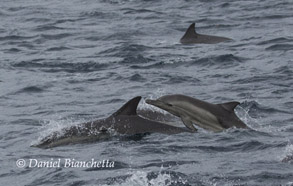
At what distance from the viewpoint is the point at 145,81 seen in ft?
70.9

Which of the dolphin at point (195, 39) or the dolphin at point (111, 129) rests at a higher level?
the dolphin at point (111, 129)

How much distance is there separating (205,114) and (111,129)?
1.86 metres

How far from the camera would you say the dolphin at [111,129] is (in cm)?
1574

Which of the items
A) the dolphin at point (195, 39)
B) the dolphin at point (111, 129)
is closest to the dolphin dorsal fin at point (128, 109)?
the dolphin at point (111, 129)

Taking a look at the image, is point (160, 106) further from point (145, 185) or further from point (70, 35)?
point (70, 35)

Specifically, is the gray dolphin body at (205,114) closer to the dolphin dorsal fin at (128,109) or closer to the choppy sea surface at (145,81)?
the choppy sea surface at (145,81)

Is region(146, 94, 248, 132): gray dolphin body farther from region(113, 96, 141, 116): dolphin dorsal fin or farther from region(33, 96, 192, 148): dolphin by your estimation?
region(113, 96, 141, 116): dolphin dorsal fin

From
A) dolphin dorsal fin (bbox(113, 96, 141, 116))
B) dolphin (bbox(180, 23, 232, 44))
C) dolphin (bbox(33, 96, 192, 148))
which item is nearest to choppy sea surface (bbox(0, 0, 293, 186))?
dolphin (bbox(33, 96, 192, 148))

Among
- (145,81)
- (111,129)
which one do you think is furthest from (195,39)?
(111,129)

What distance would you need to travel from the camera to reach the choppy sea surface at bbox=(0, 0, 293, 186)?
1392 centimetres

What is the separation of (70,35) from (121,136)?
14.8 m

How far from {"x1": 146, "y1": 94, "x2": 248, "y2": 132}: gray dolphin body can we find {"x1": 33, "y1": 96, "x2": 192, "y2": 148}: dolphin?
1.16ft

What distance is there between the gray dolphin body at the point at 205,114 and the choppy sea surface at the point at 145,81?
0.23 m

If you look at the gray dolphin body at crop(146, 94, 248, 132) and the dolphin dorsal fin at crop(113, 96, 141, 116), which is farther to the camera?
the gray dolphin body at crop(146, 94, 248, 132)
